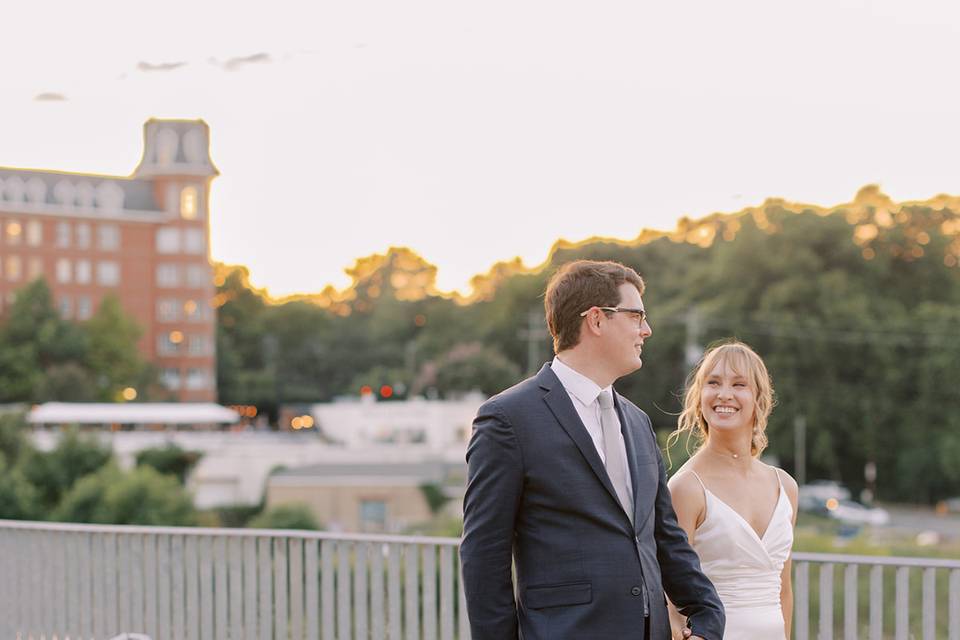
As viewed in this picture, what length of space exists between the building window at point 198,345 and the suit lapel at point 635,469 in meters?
69.7

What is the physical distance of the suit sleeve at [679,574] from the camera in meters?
2.95

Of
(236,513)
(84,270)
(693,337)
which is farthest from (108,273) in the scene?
(693,337)

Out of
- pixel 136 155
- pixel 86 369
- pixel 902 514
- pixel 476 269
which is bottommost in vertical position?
pixel 902 514

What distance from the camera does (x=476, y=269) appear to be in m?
75.2

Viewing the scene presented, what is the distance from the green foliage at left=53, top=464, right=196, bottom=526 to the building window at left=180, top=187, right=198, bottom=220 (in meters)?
38.3

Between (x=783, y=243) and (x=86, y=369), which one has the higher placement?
(x=783, y=243)

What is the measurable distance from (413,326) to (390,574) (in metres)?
68.5

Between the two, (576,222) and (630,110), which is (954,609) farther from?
(576,222)

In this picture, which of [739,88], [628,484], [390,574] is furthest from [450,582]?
[739,88]

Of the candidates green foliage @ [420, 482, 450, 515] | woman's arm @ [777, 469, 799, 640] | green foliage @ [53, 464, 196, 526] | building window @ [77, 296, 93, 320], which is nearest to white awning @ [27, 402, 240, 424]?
building window @ [77, 296, 93, 320]

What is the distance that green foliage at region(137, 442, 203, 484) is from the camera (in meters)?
43.5

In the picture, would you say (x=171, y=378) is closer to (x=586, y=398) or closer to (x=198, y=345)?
(x=198, y=345)

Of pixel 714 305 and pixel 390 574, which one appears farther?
pixel 714 305

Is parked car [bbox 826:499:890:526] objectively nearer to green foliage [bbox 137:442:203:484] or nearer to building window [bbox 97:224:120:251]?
green foliage [bbox 137:442:203:484]
